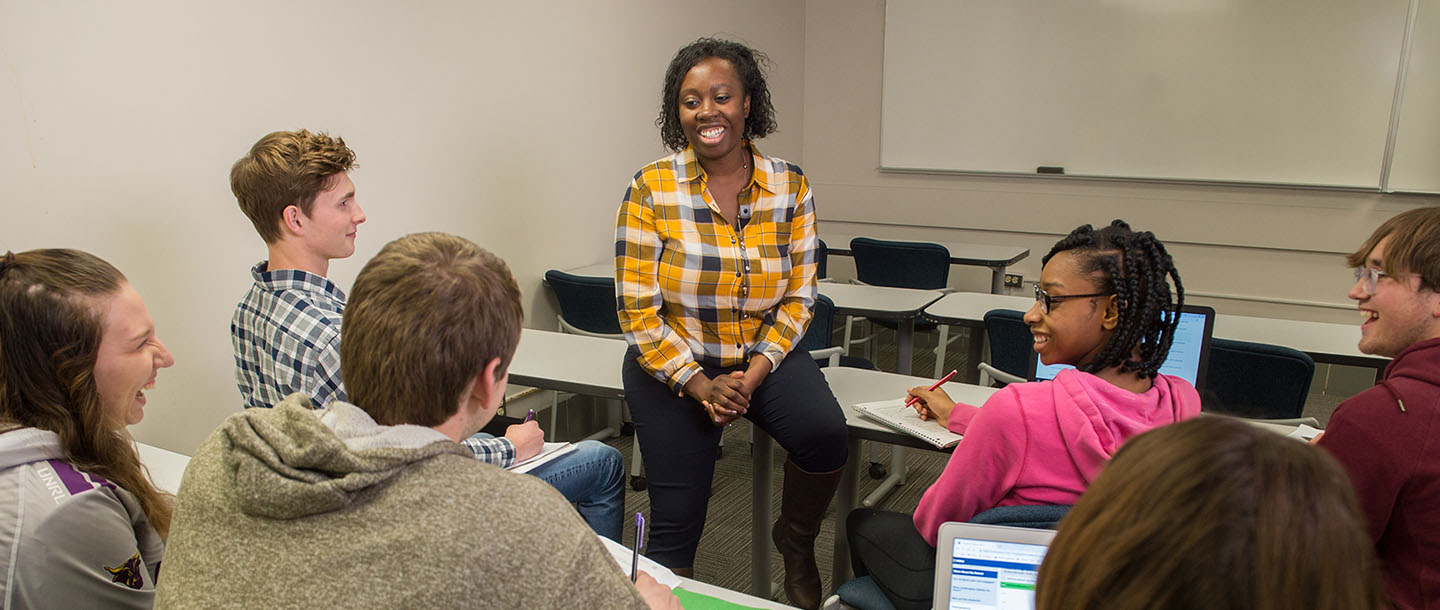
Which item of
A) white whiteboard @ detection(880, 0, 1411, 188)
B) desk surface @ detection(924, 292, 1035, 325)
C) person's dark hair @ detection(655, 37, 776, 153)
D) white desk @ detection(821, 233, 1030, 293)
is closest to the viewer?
person's dark hair @ detection(655, 37, 776, 153)

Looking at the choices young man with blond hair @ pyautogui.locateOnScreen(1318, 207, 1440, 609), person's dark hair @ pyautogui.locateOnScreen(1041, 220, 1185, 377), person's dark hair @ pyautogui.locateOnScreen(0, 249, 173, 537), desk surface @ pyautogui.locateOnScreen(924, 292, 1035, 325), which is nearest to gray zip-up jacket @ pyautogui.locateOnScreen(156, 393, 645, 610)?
person's dark hair @ pyautogui.locateOnScreen(0, 249, 173, 537)

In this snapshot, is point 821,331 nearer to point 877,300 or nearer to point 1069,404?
point 877,300

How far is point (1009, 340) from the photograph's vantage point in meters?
2.92

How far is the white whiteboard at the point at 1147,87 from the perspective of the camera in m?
4.79

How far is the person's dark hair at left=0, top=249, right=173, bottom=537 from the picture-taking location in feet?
3.90

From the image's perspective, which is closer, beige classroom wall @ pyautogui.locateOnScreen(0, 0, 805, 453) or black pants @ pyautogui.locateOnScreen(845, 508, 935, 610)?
black pants @ pyautogui.locateOnScreen(845, 508, 935, 610)

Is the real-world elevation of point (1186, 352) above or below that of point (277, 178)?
below

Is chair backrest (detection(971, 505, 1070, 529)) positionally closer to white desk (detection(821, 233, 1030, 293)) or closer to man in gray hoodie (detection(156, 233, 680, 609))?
man in gray hoodie (detection(156, 233, 680, 609))

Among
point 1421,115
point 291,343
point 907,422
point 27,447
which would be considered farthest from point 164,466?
point 1421,115

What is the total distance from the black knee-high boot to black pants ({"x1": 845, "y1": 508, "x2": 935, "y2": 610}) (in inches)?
17.9

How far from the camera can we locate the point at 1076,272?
1.48m

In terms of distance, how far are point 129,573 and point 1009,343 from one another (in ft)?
8.26

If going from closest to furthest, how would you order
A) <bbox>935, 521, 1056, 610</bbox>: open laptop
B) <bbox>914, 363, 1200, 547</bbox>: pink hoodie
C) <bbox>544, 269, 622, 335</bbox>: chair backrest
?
<bbox>935, 521, 1056, 610</bbox>: open laptop
<bbox>914, 363, 1200, 547</bbox>: pink hoodie
<bbox>544, 269, 622, 335</bbox>: chair backrest

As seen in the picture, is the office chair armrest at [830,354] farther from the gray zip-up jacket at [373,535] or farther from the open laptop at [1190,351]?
the gray zip-up jacket at [373,535]
